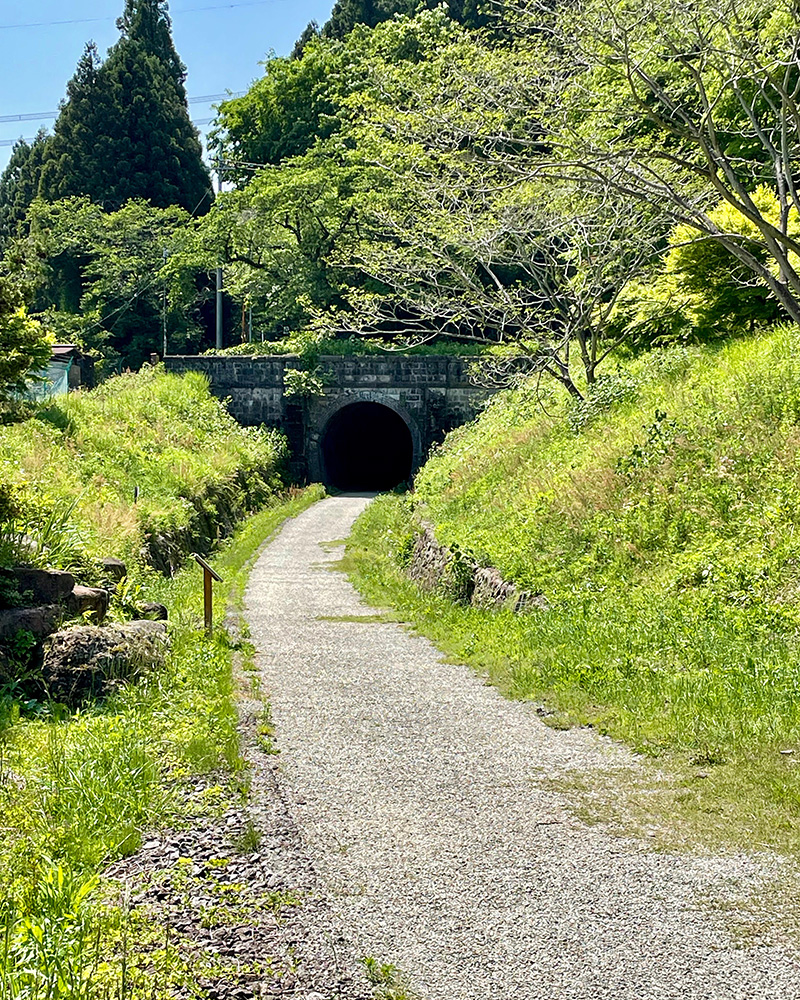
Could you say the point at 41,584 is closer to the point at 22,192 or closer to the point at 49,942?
the point at 49,942

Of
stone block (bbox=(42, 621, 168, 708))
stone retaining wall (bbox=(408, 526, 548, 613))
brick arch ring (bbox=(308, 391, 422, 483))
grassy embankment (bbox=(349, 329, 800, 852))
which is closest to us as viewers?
grassy embankment (bbox=(349, 329, 800, 852))

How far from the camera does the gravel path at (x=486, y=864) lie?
164 inches

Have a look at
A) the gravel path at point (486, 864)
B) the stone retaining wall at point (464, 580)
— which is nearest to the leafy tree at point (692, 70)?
the stone retaining wall at point (464, 580)

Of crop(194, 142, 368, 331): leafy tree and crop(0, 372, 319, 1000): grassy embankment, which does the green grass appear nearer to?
crop(0, 372, 319, 1000): grassy embankment

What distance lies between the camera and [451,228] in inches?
683

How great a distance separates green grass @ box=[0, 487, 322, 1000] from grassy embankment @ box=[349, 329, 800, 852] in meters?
2.70

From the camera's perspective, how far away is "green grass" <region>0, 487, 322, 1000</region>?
405 centimetres

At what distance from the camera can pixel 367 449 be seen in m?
40.3

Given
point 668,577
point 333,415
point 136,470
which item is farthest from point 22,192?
point 668,577

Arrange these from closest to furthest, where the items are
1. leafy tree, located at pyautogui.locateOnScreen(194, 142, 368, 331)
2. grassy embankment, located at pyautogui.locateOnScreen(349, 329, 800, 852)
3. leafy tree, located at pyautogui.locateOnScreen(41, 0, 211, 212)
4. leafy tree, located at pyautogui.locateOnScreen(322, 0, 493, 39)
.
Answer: grassy embankment, located at pyautogui.locateOnScreen(349, 329, 800, 852), leafy tree, located at pyautogui.locateOnScreen(194, 142, 368, 331), leafy tree, located at pyautogui.locateOnScreen(41, 0, 211, 212), leafy tree, located at pyautogui.locateOnScreen(322, 0, 493, 39)

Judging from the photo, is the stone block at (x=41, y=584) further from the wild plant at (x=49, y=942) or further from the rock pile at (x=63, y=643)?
the wild plant at (x=49, y=942)

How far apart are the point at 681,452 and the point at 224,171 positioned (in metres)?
40.2

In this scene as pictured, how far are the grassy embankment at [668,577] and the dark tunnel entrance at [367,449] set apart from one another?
57.3 ft

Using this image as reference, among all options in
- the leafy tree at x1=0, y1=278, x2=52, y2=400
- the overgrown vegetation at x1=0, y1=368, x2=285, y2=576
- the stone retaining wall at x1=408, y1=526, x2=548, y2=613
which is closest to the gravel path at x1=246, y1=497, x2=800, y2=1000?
the stone retaining wall at x1=408, y1=526, x2=548, y2=613
